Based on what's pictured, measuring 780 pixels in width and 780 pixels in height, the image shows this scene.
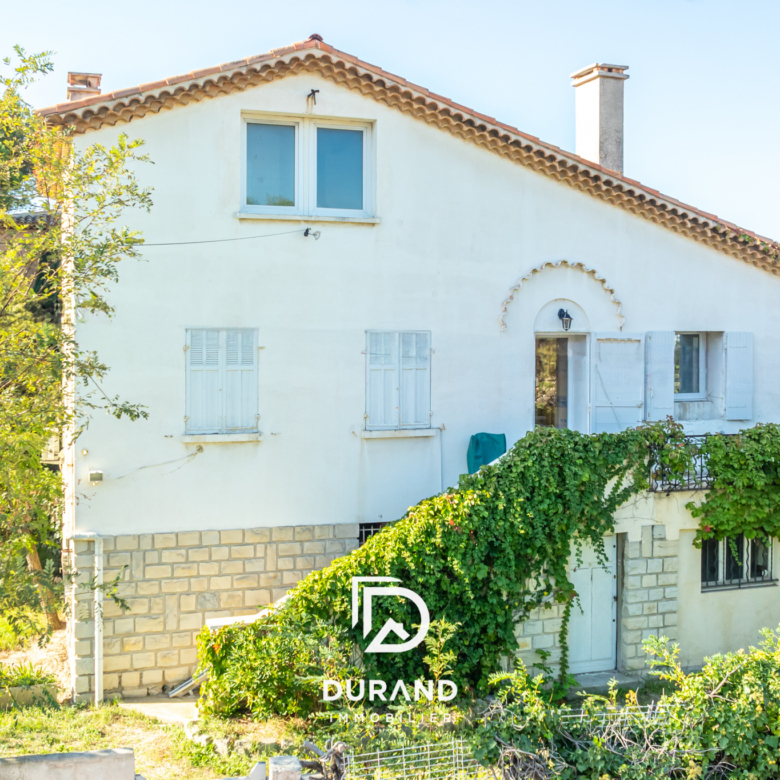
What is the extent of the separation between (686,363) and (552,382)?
2.62m

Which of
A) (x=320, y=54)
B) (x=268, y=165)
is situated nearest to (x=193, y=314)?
(x=268, y=165)

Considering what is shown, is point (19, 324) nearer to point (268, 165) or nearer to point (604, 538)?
point (268, 165)

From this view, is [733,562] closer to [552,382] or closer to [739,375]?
[739,375]

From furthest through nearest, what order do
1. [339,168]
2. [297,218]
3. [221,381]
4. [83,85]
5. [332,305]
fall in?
[83,85], [339,168], [332,305], [297,218], [221,381]

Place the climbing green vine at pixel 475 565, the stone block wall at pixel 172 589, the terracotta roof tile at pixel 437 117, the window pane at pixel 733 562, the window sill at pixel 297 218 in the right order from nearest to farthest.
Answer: the climbing green vine at pixel 475 565
the terracotta roof tile at pixel 437 117
the stone block wall at pixel 172 589
the window sill at pixel 297 218
the window pane at pixel 733 562

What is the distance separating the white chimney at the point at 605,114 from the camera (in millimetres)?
14867

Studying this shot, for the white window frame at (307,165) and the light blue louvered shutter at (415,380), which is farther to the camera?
the light blue louvered shutter at (415,380)

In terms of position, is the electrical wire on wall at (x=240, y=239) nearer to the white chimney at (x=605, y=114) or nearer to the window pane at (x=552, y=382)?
the window pane at (x=552, y=382)

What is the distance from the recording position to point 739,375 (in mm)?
14172

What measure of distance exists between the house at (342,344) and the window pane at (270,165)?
31 millimetres

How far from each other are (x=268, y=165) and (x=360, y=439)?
13.9 feet

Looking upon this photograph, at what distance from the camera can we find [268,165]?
11.9 m

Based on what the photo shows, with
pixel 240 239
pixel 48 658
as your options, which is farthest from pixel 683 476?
pixel 48 658

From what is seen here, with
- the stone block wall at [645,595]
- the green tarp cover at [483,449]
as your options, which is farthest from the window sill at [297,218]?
the stone block wall at [645,595]
